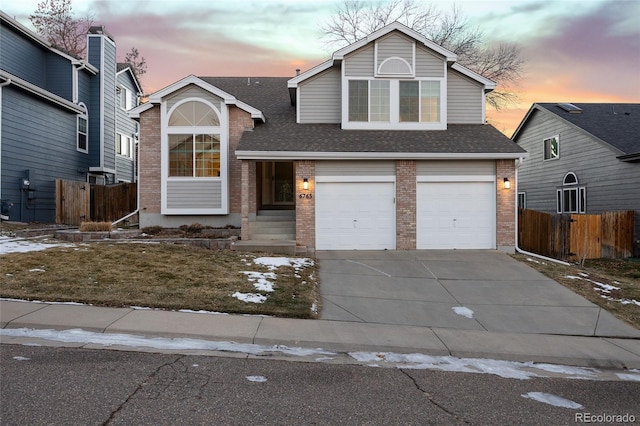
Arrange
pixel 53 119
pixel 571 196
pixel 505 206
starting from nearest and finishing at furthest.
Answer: pixel 505 206 → pixel 53 119 → pixel 571 196

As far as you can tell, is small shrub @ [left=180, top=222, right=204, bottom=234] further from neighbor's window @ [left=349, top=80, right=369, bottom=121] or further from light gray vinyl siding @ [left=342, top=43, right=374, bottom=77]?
light gray vinyl siding @ [left=342, top=43, right=374, bottom=77]

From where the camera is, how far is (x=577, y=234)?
15516 mm

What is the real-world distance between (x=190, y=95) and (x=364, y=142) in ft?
20.8

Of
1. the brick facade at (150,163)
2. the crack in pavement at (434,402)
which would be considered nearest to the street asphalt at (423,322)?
the crack in pavement at (434,402)

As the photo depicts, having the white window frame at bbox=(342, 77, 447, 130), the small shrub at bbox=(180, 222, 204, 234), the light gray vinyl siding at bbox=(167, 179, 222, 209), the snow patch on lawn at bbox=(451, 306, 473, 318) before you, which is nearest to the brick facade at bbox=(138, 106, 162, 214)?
the light gray vinyl siding at bbox=(167, 179, 222, 209)

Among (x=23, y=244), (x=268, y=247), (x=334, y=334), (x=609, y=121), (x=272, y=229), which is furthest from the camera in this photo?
(x=609, y=121)

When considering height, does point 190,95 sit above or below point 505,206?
above

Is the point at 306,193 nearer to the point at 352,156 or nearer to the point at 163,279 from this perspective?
the point at 352,156

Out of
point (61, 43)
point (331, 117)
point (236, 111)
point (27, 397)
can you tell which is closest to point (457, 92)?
point (331, 117)

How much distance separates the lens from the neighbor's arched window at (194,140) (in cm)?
1532

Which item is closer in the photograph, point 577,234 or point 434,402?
point 434,402

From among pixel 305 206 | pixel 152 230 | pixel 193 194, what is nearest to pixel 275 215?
pixel 305 206

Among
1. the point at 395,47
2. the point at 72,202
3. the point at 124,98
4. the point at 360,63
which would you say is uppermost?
the point at 124,98

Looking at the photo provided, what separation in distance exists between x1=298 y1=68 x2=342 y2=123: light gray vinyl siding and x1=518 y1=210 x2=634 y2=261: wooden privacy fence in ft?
27.8
